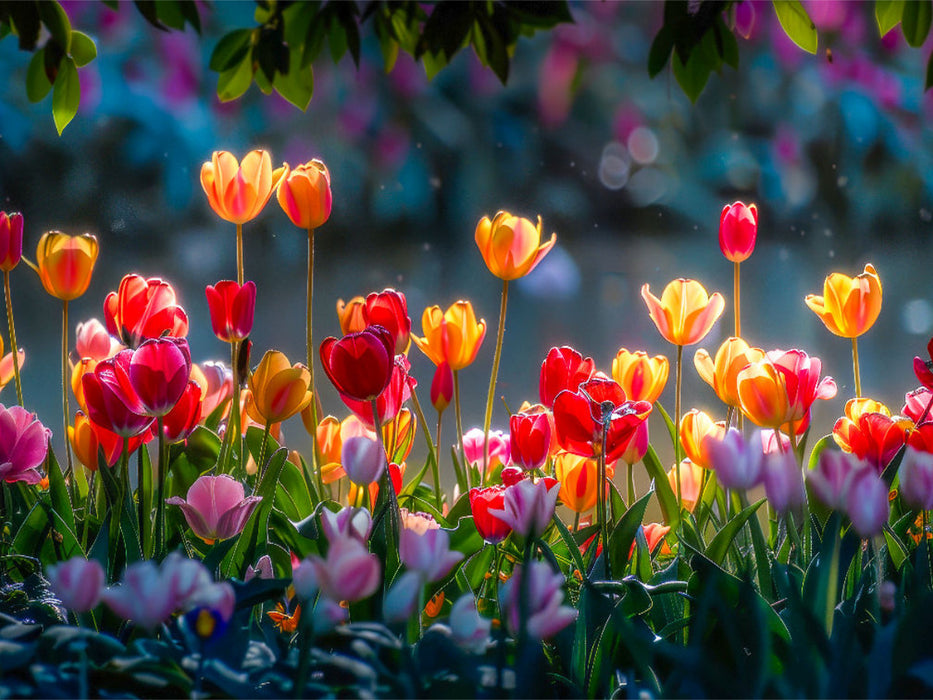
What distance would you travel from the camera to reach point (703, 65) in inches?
34.2

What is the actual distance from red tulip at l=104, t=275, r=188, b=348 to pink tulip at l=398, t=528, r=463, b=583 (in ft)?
1.36

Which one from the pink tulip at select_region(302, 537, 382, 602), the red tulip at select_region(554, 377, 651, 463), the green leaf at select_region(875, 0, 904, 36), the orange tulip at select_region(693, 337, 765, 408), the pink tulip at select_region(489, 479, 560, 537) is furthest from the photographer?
the green leaf at select_region(875, 0, 904, 36)

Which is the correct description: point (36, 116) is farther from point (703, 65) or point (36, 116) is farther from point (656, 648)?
point (656, 648)

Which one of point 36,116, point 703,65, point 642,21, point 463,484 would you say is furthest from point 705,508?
point 36,116

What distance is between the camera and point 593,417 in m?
0.62

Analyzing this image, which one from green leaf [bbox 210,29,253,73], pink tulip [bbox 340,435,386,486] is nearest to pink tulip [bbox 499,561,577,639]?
pink tulip [bbox 340,435,386,486]

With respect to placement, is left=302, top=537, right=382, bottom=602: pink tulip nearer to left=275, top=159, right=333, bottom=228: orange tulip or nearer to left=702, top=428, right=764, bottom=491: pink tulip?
left=702, top=428, right=764, bottom=491: pink tulip

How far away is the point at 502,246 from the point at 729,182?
1.12 metres

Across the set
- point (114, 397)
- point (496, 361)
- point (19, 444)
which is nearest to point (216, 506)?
point (114, 397)

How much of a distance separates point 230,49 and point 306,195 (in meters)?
0.23

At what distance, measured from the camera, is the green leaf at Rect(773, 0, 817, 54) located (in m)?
0.86

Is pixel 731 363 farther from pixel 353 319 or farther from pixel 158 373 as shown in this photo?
pixel 158 373

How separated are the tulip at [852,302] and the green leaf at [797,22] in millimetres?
266

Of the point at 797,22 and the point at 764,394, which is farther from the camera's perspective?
the point at 797,22
